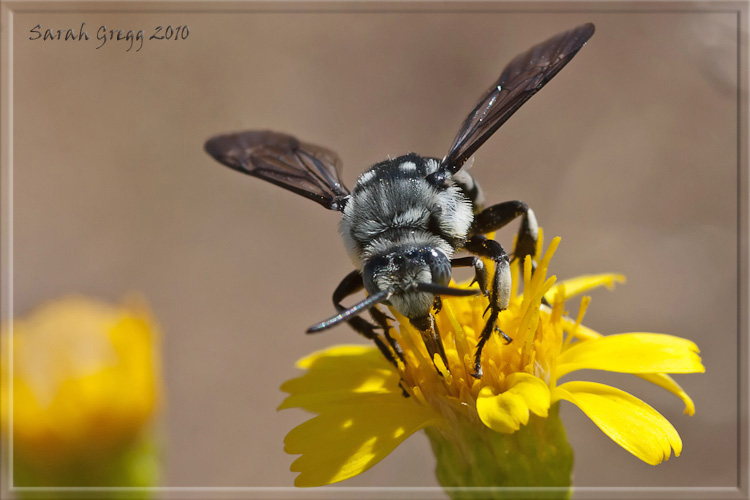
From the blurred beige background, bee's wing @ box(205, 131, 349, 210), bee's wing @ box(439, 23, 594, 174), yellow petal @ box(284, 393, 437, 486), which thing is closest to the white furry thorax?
bee's wing @ box(439, 23, 594, 174)

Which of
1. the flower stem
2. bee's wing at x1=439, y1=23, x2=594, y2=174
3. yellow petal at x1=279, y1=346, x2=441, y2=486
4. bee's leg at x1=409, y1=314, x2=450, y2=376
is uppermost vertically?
bee's wing at x1=439, y1=23, x2=594, y2=174

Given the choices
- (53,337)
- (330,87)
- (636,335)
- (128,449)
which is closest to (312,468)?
(636,335)

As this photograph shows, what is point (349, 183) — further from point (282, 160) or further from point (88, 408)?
point (88, 408)

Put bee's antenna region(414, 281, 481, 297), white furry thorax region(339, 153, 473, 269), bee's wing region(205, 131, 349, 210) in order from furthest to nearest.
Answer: bee's wing region(205, 131, 349, 210)
white furry thorax region(339, 153, 473, 269)
bee's antenna region(414, 281, 481, 297)

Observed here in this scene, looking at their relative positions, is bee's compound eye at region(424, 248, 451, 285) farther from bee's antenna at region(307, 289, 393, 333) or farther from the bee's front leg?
the bee's front leg

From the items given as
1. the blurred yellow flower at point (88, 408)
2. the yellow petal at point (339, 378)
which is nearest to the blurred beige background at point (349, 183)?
the blurred yellow flower at point (88, 408)

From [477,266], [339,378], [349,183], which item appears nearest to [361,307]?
[477,266]
